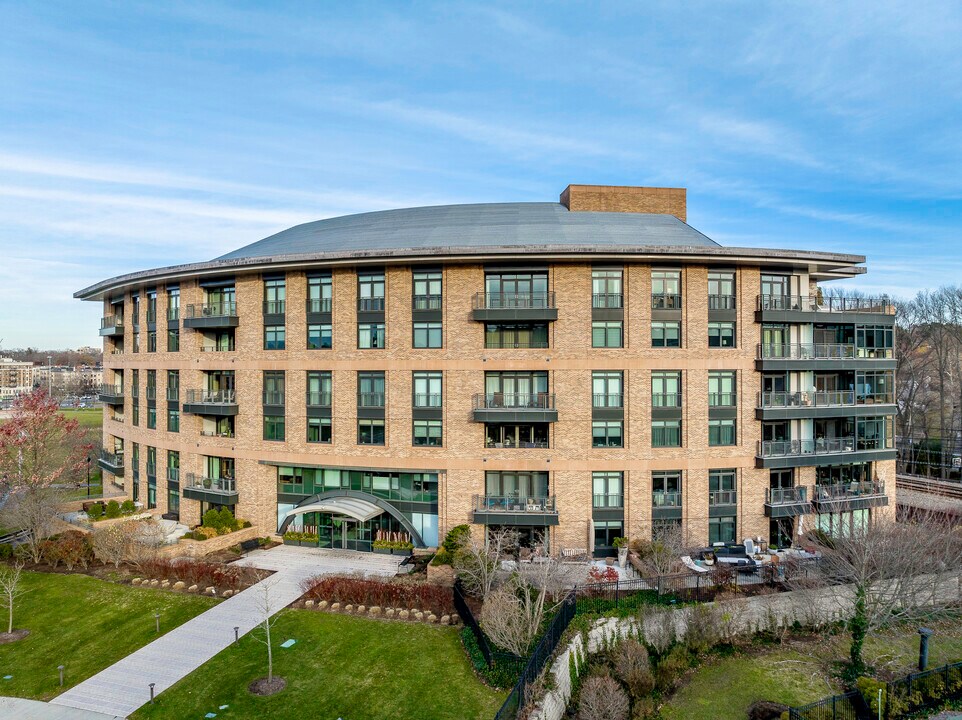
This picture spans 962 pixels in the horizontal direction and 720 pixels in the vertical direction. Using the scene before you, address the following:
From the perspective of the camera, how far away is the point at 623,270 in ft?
89.6

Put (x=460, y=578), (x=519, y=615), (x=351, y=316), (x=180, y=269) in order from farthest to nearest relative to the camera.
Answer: (x=180, y=269)
(x=351, y=316)
(x=460, y=578)
(x=519, y=615)

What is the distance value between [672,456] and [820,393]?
8.98 m

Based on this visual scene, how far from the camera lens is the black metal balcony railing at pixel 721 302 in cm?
2766

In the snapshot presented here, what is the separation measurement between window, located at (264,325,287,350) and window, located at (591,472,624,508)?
18.4 m

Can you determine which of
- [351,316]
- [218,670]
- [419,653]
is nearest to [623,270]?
[351,316]

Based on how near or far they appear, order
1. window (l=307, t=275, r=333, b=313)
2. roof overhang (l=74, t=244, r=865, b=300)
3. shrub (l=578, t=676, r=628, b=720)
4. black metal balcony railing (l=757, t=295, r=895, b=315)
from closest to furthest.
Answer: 1. shrub (l=578, t=676, r=628, b=720)
2. roof overhang (l=74, t=244, r=865, b=300)
3. black metal balcony railing (l=757, t=295, r=895, b=315)
4. window (l=307, t=275, r=333, b=313)

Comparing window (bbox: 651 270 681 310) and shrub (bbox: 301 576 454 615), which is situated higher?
window (bbox: 651 270 681 310)

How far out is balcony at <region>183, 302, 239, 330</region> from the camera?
30.4 metres

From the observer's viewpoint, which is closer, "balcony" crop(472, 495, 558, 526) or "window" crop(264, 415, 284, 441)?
"balcony" crop(472, 495, 558, 526)

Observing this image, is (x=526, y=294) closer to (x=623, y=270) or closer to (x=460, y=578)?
(x=623, y=270)

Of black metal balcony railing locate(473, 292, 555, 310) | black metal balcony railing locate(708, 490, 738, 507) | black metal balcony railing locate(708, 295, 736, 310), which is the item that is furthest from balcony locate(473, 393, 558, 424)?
black metal balcony railing locate(708, 295, 736, 310)

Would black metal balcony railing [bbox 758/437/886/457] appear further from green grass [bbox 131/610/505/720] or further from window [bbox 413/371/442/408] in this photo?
green grass [bbox 131/610/505/720]

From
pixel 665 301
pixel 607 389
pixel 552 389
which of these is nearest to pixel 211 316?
pixel 552 389

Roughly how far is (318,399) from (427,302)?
8032mm
